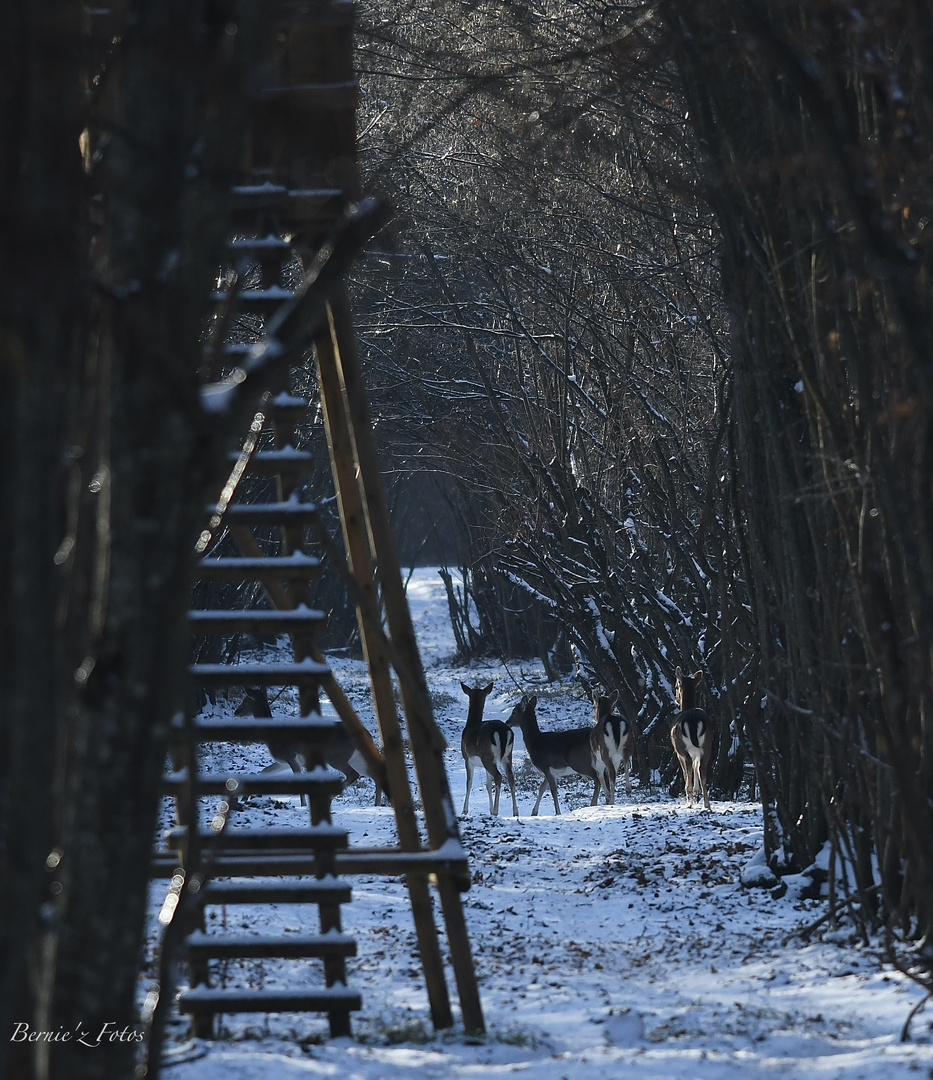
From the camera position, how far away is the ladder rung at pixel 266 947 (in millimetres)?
5098

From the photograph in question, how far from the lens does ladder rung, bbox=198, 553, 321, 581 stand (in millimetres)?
5332

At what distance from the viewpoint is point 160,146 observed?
2.96m

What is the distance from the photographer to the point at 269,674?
531 centimetres

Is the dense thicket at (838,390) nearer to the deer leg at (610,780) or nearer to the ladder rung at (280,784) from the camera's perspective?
the ladder rung at (280,784)

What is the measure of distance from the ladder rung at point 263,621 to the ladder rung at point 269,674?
0.15 meters

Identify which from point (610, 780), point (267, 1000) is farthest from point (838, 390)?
point (610, 780)

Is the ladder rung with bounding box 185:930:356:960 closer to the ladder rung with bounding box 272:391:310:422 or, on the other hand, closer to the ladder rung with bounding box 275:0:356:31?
the ladder rung with bounding box 272:391:310:422

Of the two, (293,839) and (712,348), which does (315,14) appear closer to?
(293,839)

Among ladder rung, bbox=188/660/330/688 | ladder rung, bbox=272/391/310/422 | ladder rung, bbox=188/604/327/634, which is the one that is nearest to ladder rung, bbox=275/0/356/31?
ladder rung, bbox=272/391/310/422

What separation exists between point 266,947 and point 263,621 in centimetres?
134

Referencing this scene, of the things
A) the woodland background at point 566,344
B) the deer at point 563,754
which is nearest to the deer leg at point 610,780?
the deer at point 563,754

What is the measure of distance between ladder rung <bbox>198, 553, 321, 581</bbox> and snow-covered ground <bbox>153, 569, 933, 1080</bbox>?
75.8 inches

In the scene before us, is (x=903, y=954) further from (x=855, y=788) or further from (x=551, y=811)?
(x=551, y=811)

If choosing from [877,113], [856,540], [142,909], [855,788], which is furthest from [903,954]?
[142,909]
